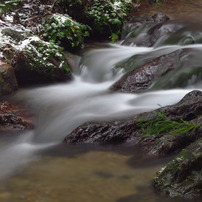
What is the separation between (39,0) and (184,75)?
14.9ft

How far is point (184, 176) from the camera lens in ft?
9.92

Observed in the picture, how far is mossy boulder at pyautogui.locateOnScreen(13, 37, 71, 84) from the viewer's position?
6.81 m

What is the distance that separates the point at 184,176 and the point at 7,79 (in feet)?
13.7

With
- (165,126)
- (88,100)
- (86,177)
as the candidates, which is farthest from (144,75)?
(86,177)

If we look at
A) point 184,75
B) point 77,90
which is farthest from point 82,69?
point 184,75

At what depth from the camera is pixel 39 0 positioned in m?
9.24

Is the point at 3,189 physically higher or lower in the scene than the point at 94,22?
lower

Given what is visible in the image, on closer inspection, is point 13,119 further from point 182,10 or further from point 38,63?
point 182,10

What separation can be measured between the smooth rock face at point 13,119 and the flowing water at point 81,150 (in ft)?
0.56

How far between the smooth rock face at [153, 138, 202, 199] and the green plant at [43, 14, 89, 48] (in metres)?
5.46

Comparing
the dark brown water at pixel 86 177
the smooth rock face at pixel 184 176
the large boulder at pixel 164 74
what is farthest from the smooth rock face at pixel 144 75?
the smooth rock face at pixel 184 176

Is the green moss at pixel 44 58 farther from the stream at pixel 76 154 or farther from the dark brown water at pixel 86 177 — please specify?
the dark brown water at pixel 86 177

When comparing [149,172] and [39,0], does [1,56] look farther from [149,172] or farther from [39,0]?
[149,172]

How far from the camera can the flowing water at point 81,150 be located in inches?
128
